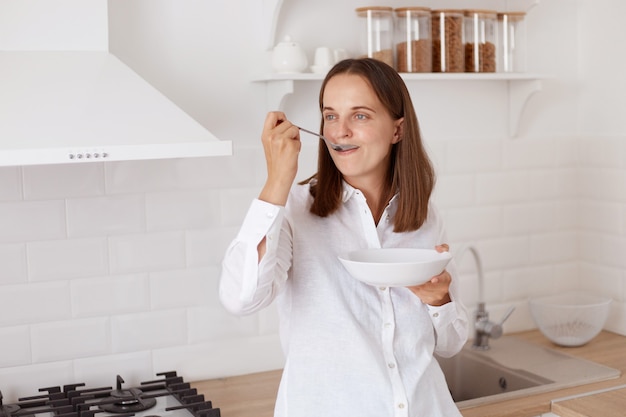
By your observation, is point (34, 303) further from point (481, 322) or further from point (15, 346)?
point (481, 322)

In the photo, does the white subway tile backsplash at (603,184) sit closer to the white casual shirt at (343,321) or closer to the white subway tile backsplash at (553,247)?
the white subway tile backsplash at (553,247)

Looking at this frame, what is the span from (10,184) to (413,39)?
125cm

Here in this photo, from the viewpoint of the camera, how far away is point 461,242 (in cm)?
293

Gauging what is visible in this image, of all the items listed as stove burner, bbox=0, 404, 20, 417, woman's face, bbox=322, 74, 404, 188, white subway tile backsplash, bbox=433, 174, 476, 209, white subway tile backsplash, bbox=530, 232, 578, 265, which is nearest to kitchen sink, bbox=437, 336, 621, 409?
white subway tile backsplash, bbox=530, 232, 578, 265

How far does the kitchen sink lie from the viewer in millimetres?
2465

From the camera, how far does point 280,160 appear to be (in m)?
1.73

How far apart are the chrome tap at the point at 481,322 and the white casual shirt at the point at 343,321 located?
758mm

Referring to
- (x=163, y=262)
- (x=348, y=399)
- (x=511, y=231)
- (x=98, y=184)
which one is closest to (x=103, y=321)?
(x=163, y=262)

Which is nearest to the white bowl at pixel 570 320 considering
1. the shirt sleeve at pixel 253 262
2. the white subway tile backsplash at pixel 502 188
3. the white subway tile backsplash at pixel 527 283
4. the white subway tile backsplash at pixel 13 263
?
the white subway tile backsplash at pixel 527 283

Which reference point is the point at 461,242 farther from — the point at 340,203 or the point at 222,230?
the point at 340,203

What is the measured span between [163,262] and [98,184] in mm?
290

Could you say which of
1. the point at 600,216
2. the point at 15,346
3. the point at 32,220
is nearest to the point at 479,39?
the point at 600,216

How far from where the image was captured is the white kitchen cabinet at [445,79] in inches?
97.0

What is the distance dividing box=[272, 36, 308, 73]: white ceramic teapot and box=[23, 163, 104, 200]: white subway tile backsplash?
57cm
